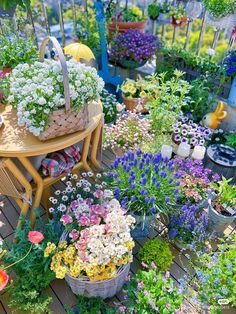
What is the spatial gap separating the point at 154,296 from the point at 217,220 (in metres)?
0.85

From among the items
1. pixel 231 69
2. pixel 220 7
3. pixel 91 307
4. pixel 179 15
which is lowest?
pixel 91 307

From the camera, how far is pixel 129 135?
2594 mm

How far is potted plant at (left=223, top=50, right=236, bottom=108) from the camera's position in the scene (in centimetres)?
284

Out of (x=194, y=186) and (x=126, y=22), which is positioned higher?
(x=126, y=22)

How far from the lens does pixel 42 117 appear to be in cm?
160

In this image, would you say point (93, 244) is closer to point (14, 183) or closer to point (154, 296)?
point (154, 296)

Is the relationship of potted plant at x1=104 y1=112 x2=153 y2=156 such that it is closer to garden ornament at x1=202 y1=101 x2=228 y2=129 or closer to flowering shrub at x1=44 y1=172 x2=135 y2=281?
garden ornament at x1=202 y1=101 x2=228 y2=129

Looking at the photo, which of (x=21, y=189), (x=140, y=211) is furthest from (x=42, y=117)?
(x=140, y=211)

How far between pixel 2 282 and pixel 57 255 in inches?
12.4

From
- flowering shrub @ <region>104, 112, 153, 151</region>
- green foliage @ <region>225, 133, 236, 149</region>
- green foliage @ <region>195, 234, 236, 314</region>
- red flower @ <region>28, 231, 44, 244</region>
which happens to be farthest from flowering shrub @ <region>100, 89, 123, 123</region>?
green foliage @ <region>195, 234, 236, 314</region>

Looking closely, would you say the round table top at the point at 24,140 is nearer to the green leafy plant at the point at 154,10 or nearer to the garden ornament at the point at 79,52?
the garden ornament at the point at 79,52

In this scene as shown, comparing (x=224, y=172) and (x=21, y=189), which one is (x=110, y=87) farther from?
(x=21, y=189)

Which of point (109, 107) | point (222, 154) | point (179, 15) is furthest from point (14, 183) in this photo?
point (179, 15)

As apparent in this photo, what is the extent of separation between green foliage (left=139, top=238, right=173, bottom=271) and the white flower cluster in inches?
12.9
